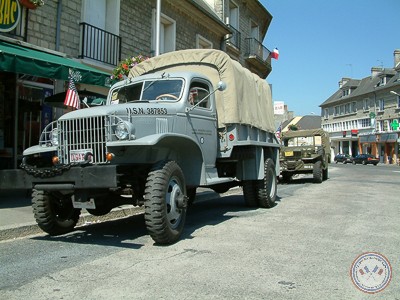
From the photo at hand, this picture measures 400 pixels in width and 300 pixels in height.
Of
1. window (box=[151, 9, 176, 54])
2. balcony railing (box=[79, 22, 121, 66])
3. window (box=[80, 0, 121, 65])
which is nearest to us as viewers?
balcony railing (box=[79, 22, 121, 66])

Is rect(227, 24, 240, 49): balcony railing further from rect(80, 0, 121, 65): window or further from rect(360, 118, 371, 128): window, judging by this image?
rect(360, 118, 371, 128): window

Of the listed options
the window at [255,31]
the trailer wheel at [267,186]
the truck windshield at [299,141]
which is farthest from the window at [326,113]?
the trailer wheel at [267,186]

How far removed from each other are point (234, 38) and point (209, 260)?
2087 cm

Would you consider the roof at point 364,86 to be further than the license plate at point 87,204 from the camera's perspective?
Yes

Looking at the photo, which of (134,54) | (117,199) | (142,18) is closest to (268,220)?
(117,199)

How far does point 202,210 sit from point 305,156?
1005 cm

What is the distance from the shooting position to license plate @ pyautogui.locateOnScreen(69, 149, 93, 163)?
511 cm

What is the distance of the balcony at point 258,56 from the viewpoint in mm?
25484

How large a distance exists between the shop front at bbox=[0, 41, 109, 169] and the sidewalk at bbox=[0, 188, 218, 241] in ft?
4.87

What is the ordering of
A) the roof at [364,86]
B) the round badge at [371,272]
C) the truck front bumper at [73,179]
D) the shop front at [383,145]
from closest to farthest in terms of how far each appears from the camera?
1. the round badge at [371,272]
2. the truck front bumper at [73,179]
3. the shop front at [383,145]
4. the roof at [364,86]

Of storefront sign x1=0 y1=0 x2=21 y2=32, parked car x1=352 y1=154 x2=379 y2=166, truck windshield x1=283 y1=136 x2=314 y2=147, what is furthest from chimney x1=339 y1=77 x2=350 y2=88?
storefront sign x1=0 y1=0 x2=21 y2=32

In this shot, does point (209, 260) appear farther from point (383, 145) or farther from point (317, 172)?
point (383, 145)

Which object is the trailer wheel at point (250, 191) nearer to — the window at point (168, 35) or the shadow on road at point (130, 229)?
the shadow on road at point (130, 229)

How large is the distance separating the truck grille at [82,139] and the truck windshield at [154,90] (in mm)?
1438
